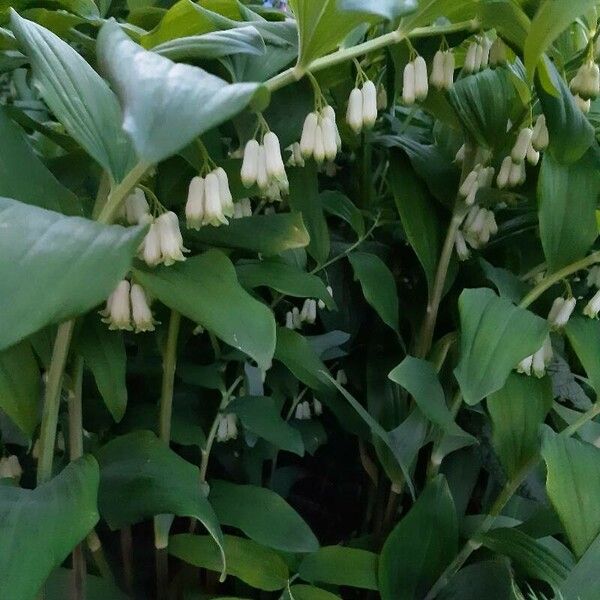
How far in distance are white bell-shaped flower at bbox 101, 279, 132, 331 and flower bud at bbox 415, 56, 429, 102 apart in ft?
1.14

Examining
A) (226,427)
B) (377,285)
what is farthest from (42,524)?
(377,285)

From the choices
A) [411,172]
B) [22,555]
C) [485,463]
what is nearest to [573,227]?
[411,172]

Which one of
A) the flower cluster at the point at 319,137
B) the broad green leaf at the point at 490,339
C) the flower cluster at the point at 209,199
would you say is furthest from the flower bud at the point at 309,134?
the broad green leaf at the point at 490,339

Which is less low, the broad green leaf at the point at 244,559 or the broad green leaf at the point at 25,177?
the broad green leaf at the point at 25,177

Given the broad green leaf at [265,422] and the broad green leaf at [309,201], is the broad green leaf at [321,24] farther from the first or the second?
the broad green leaf at [265,422]

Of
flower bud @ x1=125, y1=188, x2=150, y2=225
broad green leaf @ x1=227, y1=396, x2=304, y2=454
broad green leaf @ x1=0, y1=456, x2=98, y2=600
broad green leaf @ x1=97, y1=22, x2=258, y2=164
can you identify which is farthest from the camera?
broad green leaf @ x1=227, y1=396, x2=304, y2=454

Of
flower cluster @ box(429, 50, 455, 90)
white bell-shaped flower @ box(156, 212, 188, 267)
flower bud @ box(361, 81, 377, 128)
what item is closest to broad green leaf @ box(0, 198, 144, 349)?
white bell-shaped flower @ box(156, 212, 188, 267)

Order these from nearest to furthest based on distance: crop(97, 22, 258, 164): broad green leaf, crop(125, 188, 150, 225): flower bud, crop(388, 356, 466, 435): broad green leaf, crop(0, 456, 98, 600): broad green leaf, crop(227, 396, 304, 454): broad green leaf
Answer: crop(97, 22, 258, 164): broad green leaf < crop(0, 456, 98, 600): broad green leaf < crop(125, 188, 150, 225): flower bud < crop(388, 356, 466, 435): broad green leaf < crop(227, 396, 304, 454): broad green leaf

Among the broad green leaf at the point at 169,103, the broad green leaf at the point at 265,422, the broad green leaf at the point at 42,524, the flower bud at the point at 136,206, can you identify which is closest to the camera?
the broad green leaf at the point at 169,103

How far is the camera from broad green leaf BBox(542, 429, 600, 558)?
2.03 ft

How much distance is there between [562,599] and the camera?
0.58m

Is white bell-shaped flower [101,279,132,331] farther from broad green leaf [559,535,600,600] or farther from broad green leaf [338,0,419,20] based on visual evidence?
broad green leaf [559,535,600,600]

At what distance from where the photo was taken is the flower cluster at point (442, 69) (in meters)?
0.69

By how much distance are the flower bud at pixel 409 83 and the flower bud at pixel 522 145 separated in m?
0.12
